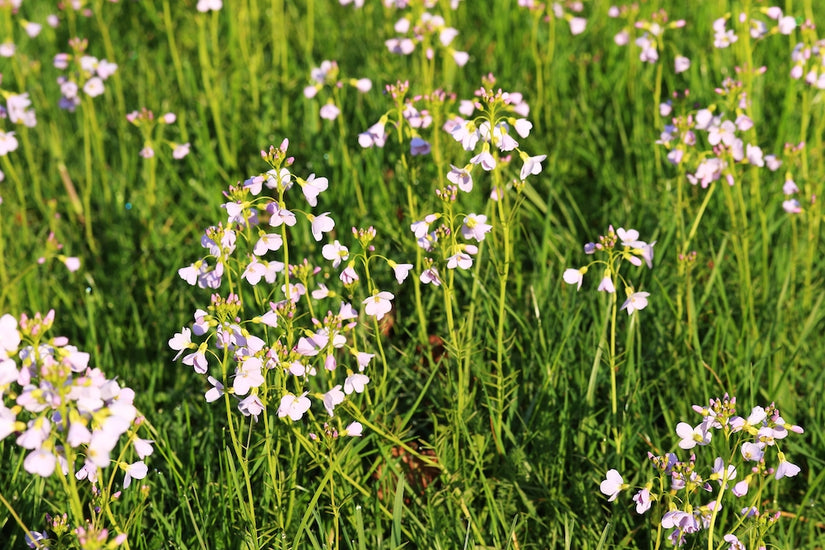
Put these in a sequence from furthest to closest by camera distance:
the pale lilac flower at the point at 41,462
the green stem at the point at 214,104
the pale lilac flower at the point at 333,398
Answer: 1. the green stem at the point at 214,104
2. the pale lilac flower at the point at 333,398
3. the pale lilac flower at the point at 41,462

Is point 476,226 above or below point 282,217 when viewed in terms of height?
below

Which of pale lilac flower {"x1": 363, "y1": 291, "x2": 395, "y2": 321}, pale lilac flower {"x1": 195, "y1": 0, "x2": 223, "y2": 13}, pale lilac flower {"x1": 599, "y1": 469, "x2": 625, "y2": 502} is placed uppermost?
pale lilac flower {"x1": 195, "y1": 0, "x2": 223, "y2": 13}

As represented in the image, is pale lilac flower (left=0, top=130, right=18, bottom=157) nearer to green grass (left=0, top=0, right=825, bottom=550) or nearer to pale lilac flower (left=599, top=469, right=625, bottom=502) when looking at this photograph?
green grass (left=0, top=0, right=825, bottom=550)

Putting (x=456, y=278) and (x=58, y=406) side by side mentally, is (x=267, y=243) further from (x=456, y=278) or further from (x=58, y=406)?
(x=456, y=278)

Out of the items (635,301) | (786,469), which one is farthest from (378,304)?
(786,469)

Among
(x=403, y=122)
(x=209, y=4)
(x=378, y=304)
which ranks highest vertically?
(x=209, y=4)

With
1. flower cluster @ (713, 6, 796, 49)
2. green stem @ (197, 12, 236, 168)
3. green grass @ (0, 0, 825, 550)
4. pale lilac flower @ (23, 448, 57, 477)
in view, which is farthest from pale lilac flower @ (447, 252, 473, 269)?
green stem @ (197, 12, 236, 168)

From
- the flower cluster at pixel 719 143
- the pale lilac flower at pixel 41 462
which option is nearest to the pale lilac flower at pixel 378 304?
the pale lilac flower at pixel 41 462

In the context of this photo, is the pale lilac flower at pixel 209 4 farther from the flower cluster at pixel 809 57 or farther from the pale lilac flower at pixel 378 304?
the flower cluster at pixel 809 57
